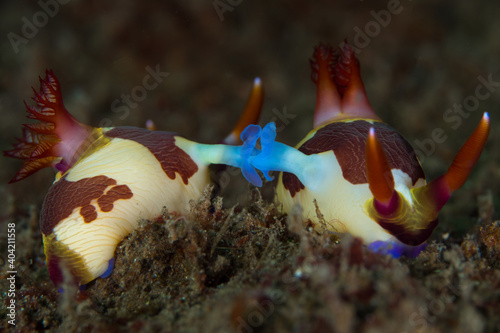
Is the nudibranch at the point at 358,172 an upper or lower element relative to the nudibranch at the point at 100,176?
upper

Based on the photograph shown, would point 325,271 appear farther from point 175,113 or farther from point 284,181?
point 175,113

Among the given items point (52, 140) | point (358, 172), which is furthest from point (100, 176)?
point (358, 172)

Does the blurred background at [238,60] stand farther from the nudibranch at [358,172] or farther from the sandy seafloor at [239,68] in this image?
the nudibranch at [358,172]

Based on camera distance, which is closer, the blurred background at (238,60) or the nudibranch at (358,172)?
the nudibranch at (358,172)

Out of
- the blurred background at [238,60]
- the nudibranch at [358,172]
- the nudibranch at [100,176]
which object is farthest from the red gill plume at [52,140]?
the blurred background at [238,60]

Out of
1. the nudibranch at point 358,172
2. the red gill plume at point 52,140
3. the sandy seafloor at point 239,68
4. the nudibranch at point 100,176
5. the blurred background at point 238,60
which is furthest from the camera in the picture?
the blurred background at point 238,60

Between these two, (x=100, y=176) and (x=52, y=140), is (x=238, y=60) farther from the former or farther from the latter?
(x=100, y=176)

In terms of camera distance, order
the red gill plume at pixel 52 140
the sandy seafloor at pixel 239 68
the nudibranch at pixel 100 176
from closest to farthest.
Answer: the nudibranch at pixel 100 176 < the red gill plume at pixel 52 140 < the sandy seafloor at pixel 239 68

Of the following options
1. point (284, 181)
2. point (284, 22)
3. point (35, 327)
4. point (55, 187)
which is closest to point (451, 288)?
point (284, 181)

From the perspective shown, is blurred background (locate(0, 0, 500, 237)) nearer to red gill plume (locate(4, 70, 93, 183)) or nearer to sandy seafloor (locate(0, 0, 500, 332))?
sandy seafloor (locate(0, 0, 500, 332))
